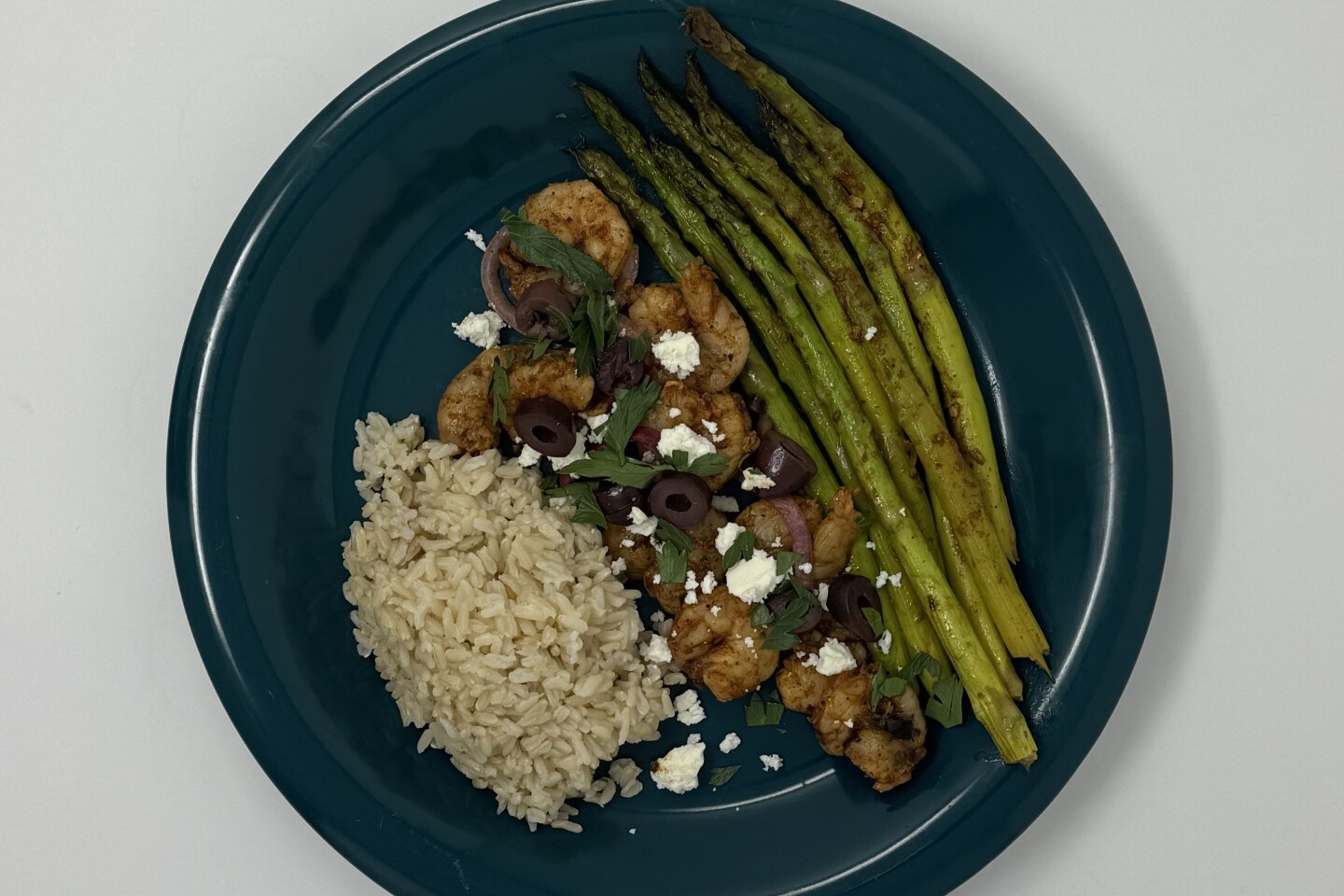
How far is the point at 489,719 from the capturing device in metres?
4.16

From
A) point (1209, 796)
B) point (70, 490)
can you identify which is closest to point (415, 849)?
point (70, 490)

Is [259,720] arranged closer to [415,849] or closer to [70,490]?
[415,849]

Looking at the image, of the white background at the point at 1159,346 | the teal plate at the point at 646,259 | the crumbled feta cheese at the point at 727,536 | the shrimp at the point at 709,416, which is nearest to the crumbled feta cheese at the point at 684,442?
the shrimp at the point at 709,416

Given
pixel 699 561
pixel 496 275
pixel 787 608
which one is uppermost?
pixel 496 275

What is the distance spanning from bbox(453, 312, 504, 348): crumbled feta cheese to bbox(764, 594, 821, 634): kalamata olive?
5.66ft

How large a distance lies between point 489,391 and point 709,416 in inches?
38.8

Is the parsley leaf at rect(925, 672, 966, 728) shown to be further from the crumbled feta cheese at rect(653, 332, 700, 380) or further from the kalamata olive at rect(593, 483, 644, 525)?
the crumbled feta cheese at rect(653, 332, 700, 380)

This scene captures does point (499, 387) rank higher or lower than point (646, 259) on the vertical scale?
lower

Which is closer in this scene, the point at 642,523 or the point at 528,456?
the point at 642,523

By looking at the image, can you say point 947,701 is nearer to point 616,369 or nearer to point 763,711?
point 763,711

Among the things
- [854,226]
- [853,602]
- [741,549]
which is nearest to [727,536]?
[741,549]

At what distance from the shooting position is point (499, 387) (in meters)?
4.27

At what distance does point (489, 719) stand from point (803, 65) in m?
3.07

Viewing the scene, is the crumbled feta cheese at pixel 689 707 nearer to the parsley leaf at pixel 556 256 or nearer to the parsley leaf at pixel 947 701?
the parsley leaf at pixel 947 701
